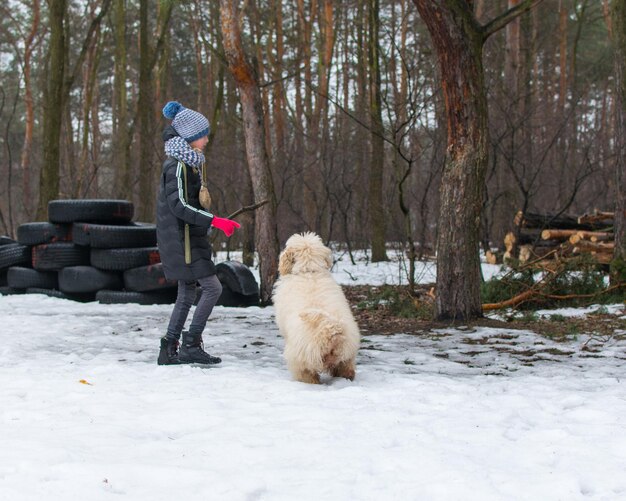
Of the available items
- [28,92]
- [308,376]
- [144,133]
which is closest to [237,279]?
[308,376]

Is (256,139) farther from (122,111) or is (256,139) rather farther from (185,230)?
(122,111)

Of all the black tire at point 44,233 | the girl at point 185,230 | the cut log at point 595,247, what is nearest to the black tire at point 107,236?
the black tire at point 44,233

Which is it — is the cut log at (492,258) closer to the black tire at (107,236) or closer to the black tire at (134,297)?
the black tire at (134,297)

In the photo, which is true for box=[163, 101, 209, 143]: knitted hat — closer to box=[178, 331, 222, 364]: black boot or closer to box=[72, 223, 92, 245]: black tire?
box=[178, 331, 222, 364]: black boot

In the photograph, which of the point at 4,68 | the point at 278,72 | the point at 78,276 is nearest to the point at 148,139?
the point at 278,72

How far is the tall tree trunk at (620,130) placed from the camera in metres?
9.12

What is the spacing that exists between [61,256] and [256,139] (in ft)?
11.7

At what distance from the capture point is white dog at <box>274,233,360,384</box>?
477 cm

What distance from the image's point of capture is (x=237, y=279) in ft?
31.4

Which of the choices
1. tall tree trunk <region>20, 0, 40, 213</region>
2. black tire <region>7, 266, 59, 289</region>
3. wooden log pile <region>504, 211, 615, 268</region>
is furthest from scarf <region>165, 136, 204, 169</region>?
tall tree trunk <region>20, 0, 40, 213</region>

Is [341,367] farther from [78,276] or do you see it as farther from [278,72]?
[278,72]

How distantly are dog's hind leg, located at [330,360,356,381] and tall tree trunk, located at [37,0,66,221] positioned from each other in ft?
32.5

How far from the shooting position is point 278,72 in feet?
70.0

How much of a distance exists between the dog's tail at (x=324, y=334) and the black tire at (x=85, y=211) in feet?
21.2
